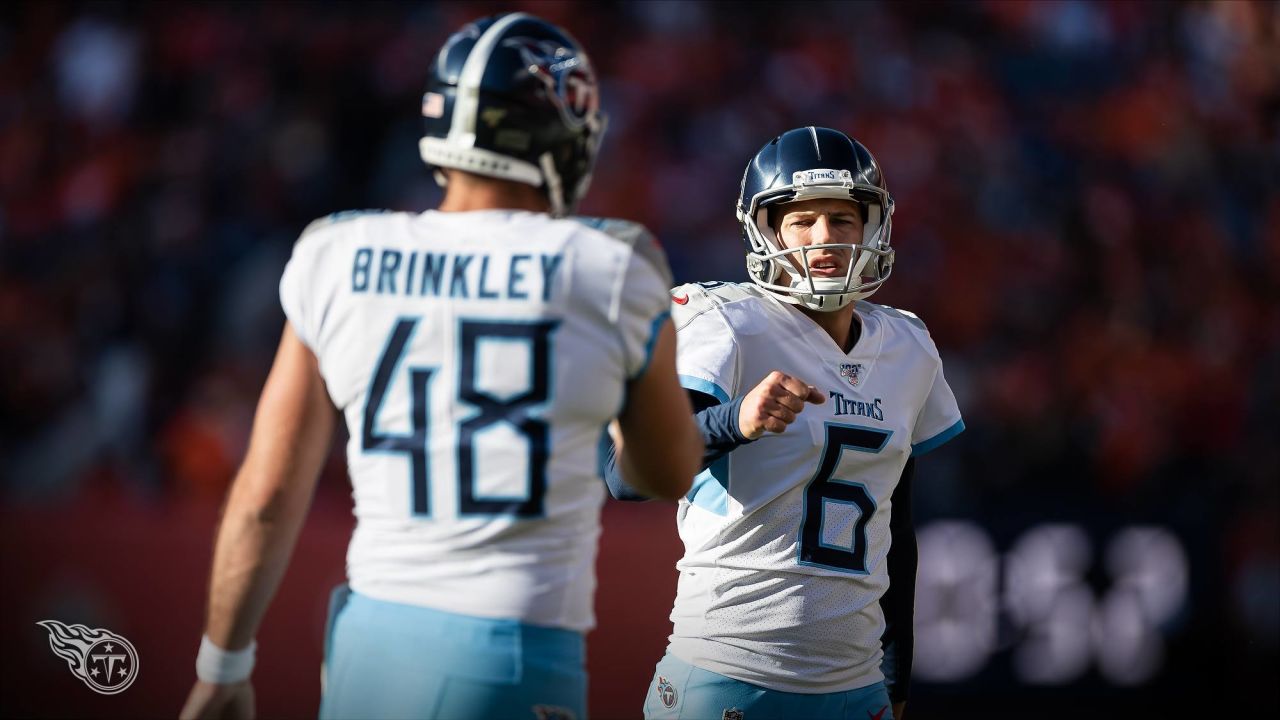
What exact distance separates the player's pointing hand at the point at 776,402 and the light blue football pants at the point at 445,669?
0.79 meters

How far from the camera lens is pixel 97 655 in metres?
5.11

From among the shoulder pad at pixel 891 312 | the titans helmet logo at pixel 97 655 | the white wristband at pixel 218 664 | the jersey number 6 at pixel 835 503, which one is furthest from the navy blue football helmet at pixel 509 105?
the titans helmet logo at pixel 97 655

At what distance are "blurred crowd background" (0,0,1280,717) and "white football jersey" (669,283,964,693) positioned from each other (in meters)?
2.69

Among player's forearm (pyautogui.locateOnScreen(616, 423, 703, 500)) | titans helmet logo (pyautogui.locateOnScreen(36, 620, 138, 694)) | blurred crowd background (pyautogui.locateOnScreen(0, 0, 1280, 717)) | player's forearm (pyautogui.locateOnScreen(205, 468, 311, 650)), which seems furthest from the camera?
blurred crowd background (pyautogui.locateOnScreen(0, 0, 1280, 717))

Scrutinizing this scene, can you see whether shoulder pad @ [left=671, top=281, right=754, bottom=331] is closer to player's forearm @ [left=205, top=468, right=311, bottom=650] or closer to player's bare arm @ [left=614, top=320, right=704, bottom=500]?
player's bare arm @ [left=614, top=320, right=704, bottom=500]

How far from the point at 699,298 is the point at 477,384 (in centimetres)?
135

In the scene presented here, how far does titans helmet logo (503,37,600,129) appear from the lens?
2.12m

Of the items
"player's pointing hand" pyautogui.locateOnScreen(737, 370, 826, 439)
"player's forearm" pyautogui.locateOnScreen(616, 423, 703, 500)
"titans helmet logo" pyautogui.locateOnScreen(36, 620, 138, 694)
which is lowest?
"titans helmet logo" pyautogui.locateOnScreen(36, 620, 138, 694)

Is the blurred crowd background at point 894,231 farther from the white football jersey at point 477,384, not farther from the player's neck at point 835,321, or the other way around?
the white football jersey at point 477,384

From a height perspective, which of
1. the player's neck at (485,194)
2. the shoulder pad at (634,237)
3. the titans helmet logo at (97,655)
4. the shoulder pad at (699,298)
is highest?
the player's neck at (485,194)

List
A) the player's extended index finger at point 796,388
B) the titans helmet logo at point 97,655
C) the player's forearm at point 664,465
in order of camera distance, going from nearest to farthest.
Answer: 1. the player's forearm at point 664,465
2. the player's extended index finger at point 796,388
3. the titans helmet logo at point 97,655

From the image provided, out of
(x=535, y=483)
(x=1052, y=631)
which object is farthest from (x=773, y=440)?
(x=1052, y=631)

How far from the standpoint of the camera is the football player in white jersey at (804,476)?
3.01 meters

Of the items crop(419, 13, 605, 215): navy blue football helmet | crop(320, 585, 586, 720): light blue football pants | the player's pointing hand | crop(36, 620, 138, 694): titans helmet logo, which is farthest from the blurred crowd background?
crop(419, 13, 605, 215): navy blue football helmet
